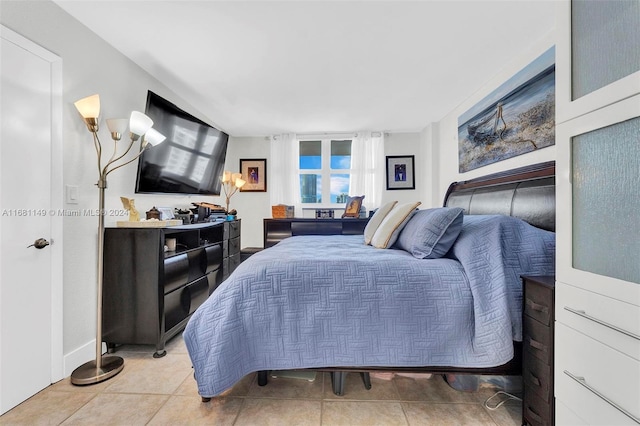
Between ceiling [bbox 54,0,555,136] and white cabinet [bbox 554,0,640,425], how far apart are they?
1.16 m

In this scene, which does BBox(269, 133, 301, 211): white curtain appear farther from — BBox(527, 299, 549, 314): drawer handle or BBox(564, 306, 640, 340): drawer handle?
BBox(564, 306, 640, 340): drawer handle

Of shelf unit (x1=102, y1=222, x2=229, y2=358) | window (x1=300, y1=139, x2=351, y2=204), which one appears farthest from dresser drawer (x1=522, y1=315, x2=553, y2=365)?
window (x1=300, y1=139, x2=351, y2=204)

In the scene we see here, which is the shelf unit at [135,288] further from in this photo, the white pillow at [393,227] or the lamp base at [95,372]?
the white pillow at [393,227]

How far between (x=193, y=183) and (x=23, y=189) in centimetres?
179

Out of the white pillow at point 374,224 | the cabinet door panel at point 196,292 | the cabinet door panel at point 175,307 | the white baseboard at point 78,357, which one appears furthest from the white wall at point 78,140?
the white pillow at point 374,224

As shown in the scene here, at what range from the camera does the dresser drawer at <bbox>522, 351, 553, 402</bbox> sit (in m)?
1.16

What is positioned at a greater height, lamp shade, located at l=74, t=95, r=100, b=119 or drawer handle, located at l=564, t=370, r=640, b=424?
lamp shade, located at l=74, t=95, r=100, b=119

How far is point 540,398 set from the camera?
1200mm

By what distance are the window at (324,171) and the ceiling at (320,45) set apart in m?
1.36

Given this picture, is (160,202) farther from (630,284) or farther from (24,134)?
(630,284)

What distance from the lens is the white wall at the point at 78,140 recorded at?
1.71 meters

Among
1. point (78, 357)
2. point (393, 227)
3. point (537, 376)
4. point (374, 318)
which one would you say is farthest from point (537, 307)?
point (78, 357)

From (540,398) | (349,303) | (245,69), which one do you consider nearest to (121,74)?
(245,69)

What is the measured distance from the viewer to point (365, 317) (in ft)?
4.56
